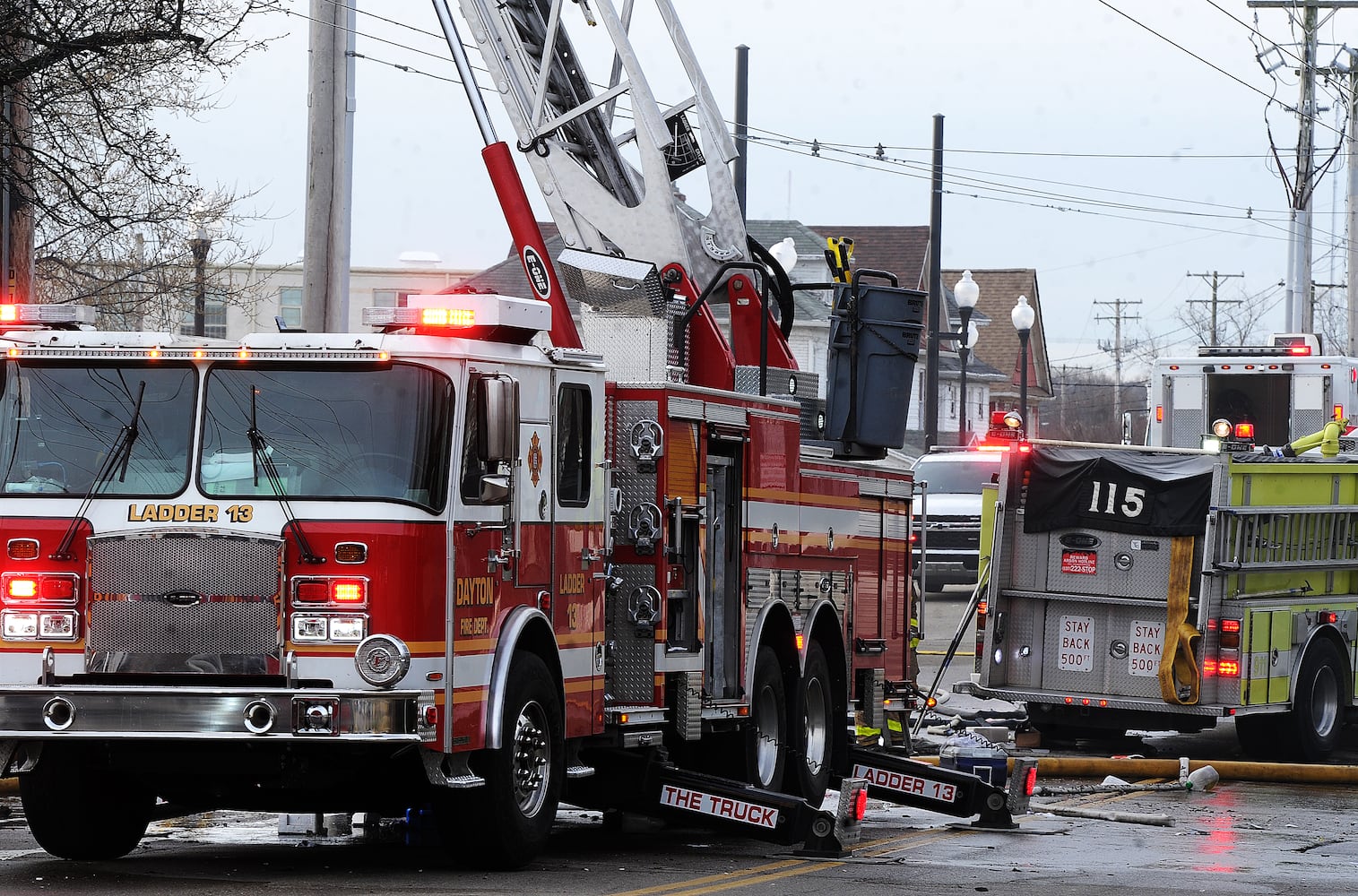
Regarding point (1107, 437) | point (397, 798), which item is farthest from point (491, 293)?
point (1107, 437)

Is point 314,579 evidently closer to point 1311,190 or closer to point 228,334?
point 1311,190

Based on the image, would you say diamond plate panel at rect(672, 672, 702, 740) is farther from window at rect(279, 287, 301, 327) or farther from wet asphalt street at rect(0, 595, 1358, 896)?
window at rect(279, 287, 301, 327)

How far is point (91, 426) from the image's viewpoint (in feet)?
30.4

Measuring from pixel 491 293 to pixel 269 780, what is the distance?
2355 millimetres

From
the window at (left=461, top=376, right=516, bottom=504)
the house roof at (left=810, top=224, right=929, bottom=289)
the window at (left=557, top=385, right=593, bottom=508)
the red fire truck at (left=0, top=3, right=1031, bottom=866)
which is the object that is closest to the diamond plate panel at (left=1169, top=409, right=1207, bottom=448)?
the red fire truck at (left=0, top=3, right=1031, bottom=866)

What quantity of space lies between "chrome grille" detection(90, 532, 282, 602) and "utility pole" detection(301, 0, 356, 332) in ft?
23.4

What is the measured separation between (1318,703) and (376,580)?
9662 millimetres

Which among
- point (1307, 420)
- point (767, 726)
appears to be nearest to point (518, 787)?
point (767, 726)

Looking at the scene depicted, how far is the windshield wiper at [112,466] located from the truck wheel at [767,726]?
4004 millimetres

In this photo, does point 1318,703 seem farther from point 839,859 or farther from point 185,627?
point 185,627

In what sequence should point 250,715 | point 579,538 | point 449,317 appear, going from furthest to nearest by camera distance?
1. point 579,538
2. point 449,317
3. point 250,715

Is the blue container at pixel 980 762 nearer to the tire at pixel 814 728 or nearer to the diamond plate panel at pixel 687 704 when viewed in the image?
the tire at pixel 814 728

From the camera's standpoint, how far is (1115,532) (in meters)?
15.6

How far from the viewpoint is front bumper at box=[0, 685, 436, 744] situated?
868 cm
